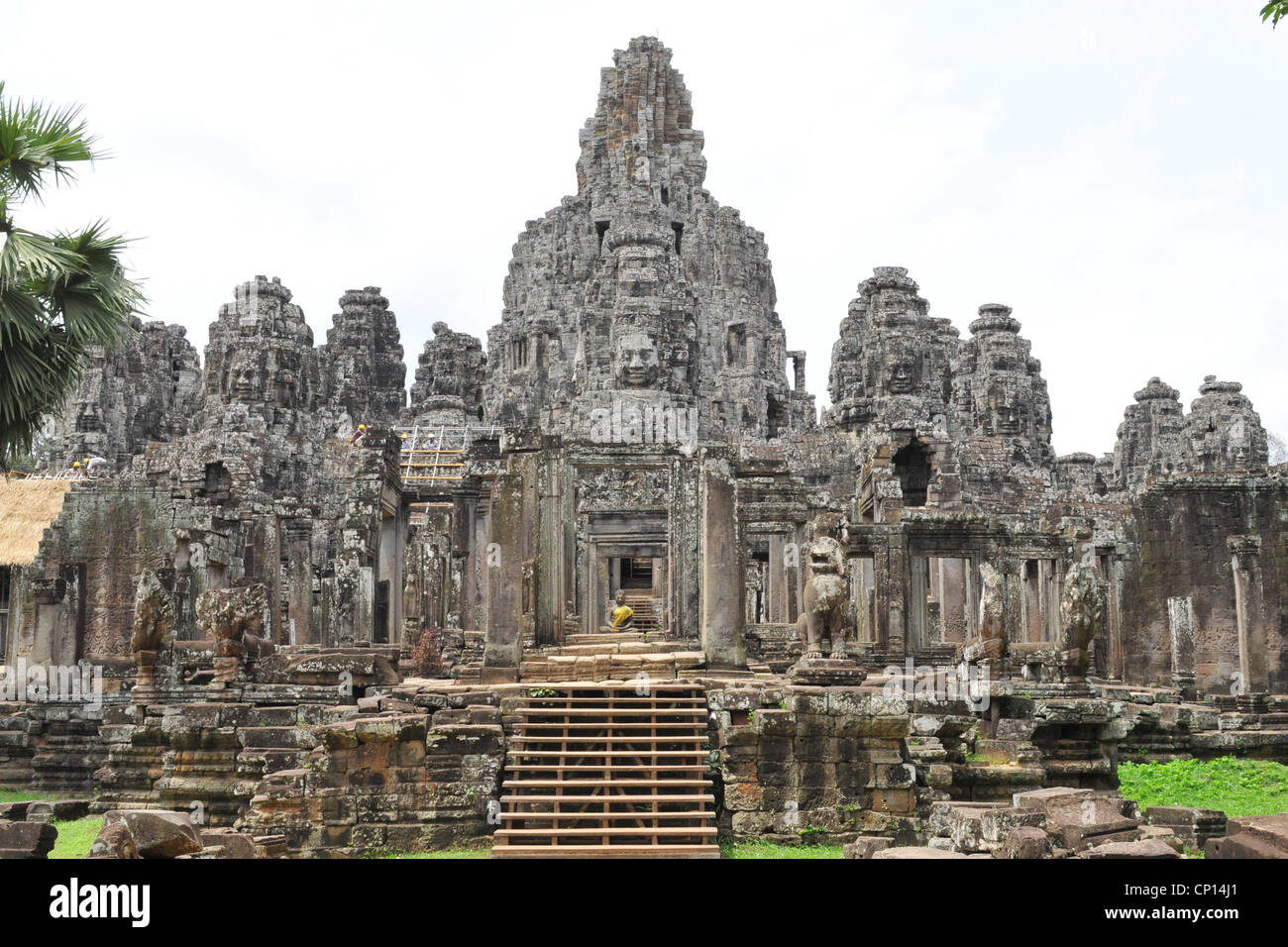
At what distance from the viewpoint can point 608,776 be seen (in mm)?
11148

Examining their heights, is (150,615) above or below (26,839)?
above

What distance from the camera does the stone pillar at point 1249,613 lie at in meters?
19.1

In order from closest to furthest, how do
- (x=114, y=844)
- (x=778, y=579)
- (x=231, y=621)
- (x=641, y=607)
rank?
(x=114, y=844) → (x=231, y=621) → (x=778, y=579) → (x=641, y=607)

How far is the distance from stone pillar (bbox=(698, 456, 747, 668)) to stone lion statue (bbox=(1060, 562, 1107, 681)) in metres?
4.12

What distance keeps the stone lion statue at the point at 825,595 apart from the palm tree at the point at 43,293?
7.28 meters

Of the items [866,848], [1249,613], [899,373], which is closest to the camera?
[866,848]

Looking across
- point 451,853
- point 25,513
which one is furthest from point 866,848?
point 25,513

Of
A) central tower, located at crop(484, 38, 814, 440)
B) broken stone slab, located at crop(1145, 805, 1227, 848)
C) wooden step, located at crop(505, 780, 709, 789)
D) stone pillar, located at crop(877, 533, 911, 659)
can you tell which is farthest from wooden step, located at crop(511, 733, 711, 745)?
central tower, located at crop(484, 38, 814, 440)

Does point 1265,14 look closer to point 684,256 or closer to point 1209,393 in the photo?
A: point 1209,393

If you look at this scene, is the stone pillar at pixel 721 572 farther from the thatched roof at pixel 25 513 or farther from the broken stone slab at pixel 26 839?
the thatched roof at pixel 25 513

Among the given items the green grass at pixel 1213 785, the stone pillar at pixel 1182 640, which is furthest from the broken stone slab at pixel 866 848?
the stone pillar at pixel 1182 640

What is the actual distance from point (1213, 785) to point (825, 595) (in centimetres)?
550

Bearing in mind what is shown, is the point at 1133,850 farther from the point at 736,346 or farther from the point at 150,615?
the point at 736,346

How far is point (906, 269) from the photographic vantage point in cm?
3928
